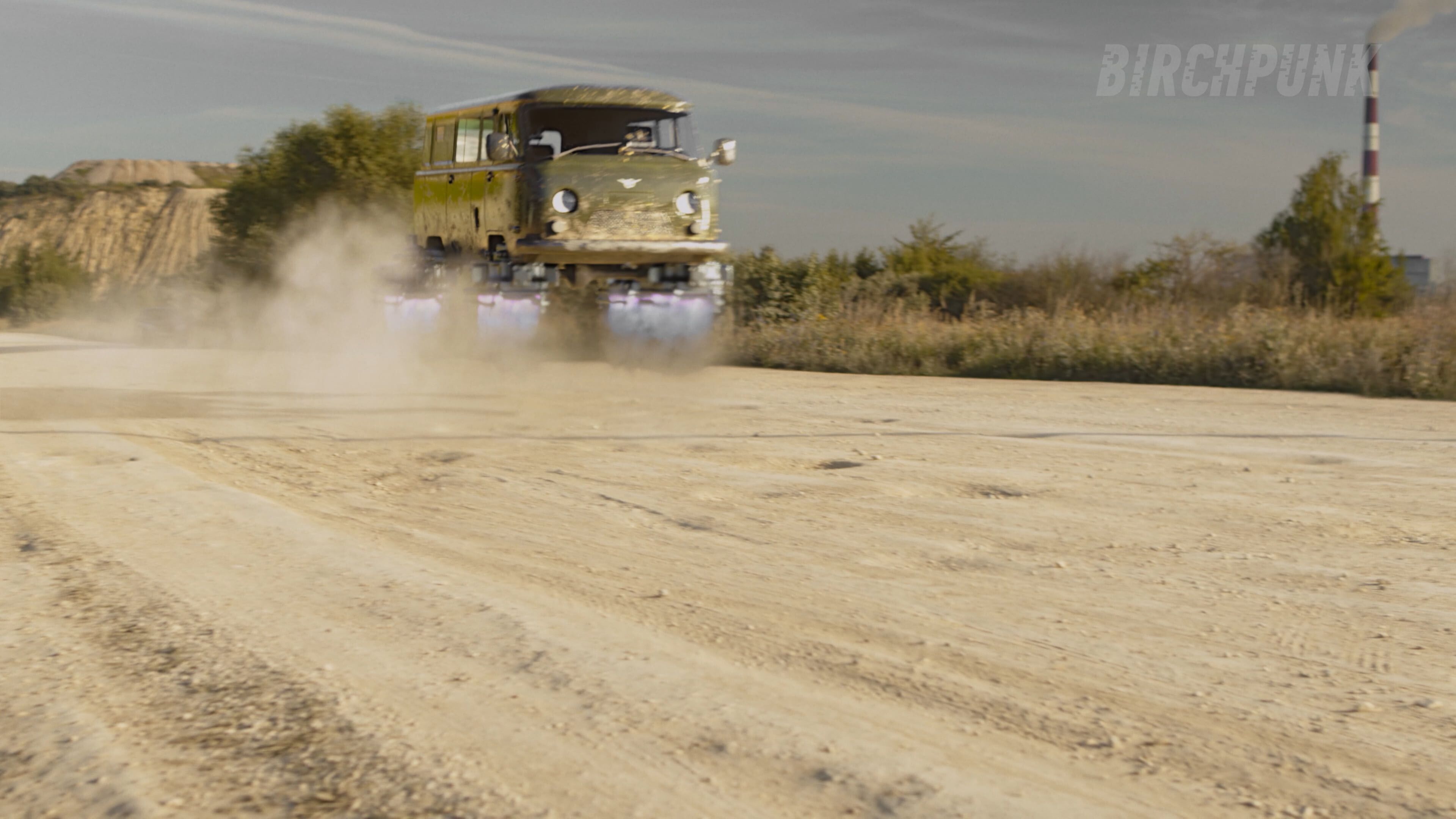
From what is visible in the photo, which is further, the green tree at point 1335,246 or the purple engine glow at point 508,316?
the green tree at point 1335,246

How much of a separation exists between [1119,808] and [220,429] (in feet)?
29.0

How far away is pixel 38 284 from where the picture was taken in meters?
45.2

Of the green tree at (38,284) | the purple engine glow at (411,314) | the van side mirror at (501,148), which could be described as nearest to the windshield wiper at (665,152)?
the van side mirror at (501,148)

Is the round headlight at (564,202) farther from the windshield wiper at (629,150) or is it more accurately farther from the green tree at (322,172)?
the green tree at (322,172)

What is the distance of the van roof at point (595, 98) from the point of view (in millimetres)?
11742

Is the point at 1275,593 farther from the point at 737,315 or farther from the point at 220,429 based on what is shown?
the point at 737,315

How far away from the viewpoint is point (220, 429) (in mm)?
9836

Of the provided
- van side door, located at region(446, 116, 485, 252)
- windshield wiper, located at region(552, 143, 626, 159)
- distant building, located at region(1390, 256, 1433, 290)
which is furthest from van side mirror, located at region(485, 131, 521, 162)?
distant building, located at region(1390, 256, 1433, 290)

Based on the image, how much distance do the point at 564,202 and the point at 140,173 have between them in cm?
13639

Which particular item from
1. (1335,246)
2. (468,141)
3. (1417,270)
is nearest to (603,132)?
(468,141)

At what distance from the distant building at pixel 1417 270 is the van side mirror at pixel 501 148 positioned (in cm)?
2257

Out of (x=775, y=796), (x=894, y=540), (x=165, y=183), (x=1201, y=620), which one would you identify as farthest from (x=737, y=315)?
(x=165, y=183)

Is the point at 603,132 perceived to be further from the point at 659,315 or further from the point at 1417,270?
the point at 1417,270

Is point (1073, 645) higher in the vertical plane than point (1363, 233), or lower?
lower
